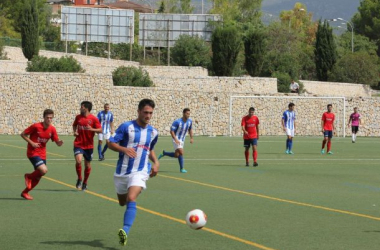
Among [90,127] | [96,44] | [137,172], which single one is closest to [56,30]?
[96,44]

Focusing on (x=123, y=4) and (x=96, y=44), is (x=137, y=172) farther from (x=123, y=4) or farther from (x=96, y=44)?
(x=123, y=4)

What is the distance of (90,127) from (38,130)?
209 centimetres

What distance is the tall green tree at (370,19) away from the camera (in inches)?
4648

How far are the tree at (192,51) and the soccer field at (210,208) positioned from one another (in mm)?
54334

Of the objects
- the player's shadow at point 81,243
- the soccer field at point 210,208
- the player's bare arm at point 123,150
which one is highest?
the player's bare arm at point 123,150

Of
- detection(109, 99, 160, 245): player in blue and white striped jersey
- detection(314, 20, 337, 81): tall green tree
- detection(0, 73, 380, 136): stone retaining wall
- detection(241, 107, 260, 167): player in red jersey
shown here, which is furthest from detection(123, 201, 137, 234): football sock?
detection(314, 20, 337, 81): tall green tree

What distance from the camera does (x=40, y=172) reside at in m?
16.5

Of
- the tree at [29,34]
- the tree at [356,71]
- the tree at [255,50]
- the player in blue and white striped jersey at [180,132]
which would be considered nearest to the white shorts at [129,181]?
the player in blue and white striped jersey at [180,132]

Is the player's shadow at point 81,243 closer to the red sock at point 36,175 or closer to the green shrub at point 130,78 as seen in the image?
the red sock at point 36,175

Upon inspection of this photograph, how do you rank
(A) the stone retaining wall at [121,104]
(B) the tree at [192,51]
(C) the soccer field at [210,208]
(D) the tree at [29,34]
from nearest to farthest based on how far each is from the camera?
(C) the soccer field at [210,208] → (A) the stone retaining wall at [121,104] → (D) the tree at [29,34] → (B) the tree at [192,51]

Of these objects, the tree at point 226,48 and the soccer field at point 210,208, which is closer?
the soccer field at point 210,208

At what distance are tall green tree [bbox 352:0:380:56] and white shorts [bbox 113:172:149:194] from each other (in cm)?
10870

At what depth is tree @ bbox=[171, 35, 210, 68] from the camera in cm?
8119

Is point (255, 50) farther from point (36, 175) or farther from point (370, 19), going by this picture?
point (36, 175)
